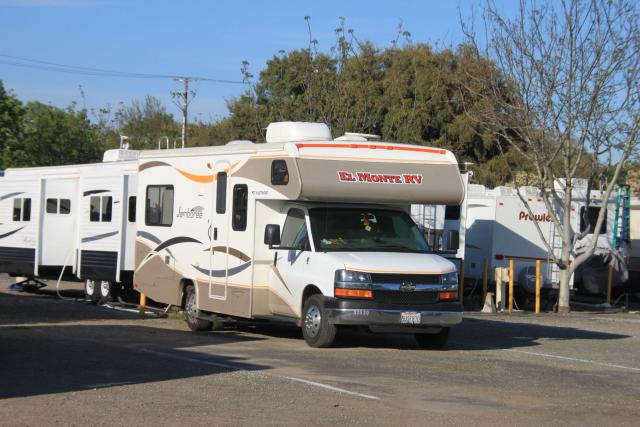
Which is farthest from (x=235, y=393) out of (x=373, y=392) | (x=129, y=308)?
(x=129, y=308)

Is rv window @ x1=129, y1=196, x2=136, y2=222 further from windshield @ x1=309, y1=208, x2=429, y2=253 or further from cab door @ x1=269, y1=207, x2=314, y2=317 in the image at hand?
windshield @ x1=309, y1=208, x2=429, y2=253

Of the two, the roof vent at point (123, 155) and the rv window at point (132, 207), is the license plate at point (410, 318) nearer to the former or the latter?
the rv window at point (132, 207)

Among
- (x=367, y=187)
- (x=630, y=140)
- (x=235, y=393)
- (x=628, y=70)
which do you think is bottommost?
(x=235, y=393)

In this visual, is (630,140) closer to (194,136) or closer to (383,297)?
(383,297)

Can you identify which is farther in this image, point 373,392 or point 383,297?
point 383,297

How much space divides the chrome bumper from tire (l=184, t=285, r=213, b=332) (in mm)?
→ 3607

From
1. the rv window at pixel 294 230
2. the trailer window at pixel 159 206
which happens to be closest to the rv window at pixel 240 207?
the rv window at pixel 294 230

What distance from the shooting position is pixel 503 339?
680 inches

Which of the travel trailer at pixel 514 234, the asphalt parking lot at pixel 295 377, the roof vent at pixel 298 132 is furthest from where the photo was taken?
the travel trailer at pixel 514 234

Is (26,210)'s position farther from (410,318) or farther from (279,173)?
(410,318)

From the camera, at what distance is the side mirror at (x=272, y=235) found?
15.0 metres

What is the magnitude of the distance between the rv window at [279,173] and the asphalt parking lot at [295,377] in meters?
2.33

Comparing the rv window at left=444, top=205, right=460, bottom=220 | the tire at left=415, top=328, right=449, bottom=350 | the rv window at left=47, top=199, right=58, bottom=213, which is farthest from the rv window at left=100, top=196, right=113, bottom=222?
the tire at left=415, top=328, right=449, bottom=350

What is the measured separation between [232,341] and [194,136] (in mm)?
46875
